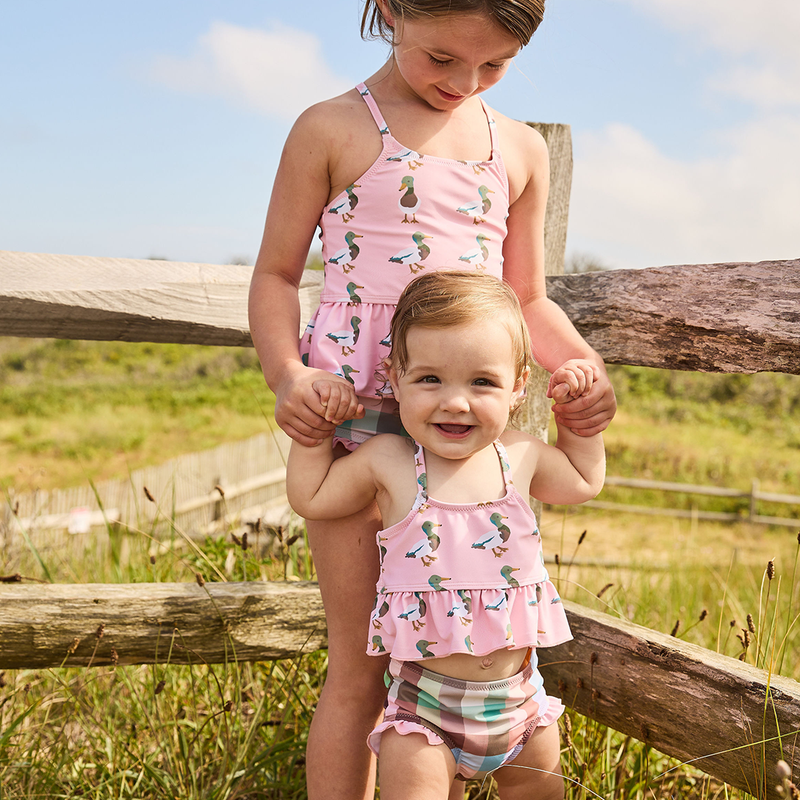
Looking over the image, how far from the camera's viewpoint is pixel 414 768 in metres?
1.35

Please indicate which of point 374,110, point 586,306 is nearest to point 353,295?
point 374,110

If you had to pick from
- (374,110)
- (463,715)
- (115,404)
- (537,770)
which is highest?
(374,110)

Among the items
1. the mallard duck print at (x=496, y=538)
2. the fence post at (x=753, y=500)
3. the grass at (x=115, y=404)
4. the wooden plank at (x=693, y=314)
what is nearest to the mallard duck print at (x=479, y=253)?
the wooden plank at (x=693, y=314)

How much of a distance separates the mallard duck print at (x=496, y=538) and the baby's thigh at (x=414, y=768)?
1.25 ft

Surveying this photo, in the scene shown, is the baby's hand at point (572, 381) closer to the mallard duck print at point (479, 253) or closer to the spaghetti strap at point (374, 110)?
the mallard duck print at point (479, 253)

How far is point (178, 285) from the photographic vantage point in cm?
203

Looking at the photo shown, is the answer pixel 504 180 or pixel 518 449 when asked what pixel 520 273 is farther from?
pixel 518 449

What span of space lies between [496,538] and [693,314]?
0.77 m

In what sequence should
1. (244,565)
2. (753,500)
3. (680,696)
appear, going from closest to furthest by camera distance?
(680,696) < (244,565) < (753,500)

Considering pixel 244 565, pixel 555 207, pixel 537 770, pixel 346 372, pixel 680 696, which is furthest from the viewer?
pixel 244 565

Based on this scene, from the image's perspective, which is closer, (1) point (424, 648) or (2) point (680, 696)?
(1) point (424, 648)

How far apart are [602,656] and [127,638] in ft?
4.24

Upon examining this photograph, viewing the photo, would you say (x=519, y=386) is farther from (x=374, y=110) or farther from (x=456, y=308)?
(x=374, y=110)

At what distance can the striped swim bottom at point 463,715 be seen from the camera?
1.39 meters
